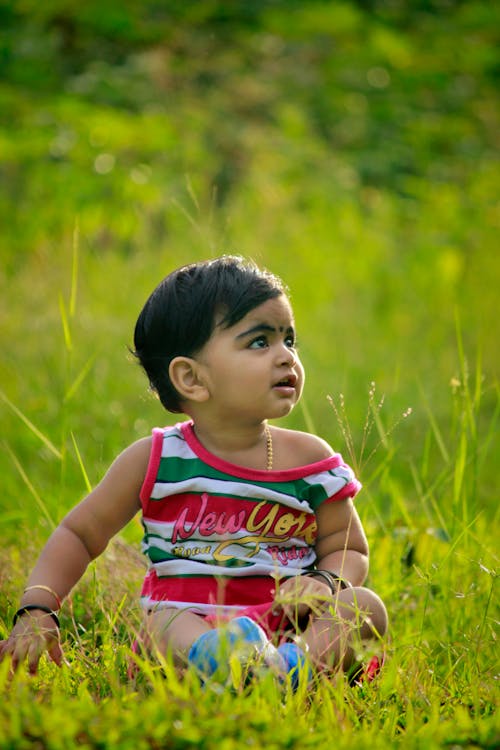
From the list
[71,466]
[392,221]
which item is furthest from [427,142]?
[71,466]

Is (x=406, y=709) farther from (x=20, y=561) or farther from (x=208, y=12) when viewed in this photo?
(x=208, y=12)

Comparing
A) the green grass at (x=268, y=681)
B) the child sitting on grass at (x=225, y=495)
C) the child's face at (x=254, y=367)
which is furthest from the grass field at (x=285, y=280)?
the child's face at (x=254, y=367)

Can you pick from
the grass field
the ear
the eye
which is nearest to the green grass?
the grass field

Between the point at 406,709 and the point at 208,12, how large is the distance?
9.74 meters

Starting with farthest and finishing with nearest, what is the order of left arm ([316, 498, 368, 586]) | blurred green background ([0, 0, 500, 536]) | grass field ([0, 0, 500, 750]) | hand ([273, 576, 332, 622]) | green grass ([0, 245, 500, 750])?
Result: blurred green background ([0, 0, 500, 536])
left arm ([316, 498, 368, 586])
hand ([273, 576, 332, 622])
grass field ([0, 0, 500, 750])
green grass ([0, 245, 500, 750])

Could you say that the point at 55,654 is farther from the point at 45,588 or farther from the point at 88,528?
the point at 88,528

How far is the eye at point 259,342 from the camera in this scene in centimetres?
241

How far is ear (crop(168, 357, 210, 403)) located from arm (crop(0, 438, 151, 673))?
0.16m

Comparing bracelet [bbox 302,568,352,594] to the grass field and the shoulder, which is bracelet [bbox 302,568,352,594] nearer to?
the grass field

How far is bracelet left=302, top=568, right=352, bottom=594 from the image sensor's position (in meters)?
2.35

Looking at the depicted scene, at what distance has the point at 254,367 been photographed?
2.38 meters

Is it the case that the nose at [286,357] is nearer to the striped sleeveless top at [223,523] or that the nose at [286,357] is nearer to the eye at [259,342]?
the eye at [259,342]

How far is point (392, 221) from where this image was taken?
757 centimetres

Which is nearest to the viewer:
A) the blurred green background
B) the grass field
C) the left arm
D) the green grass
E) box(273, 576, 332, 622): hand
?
the green grass
